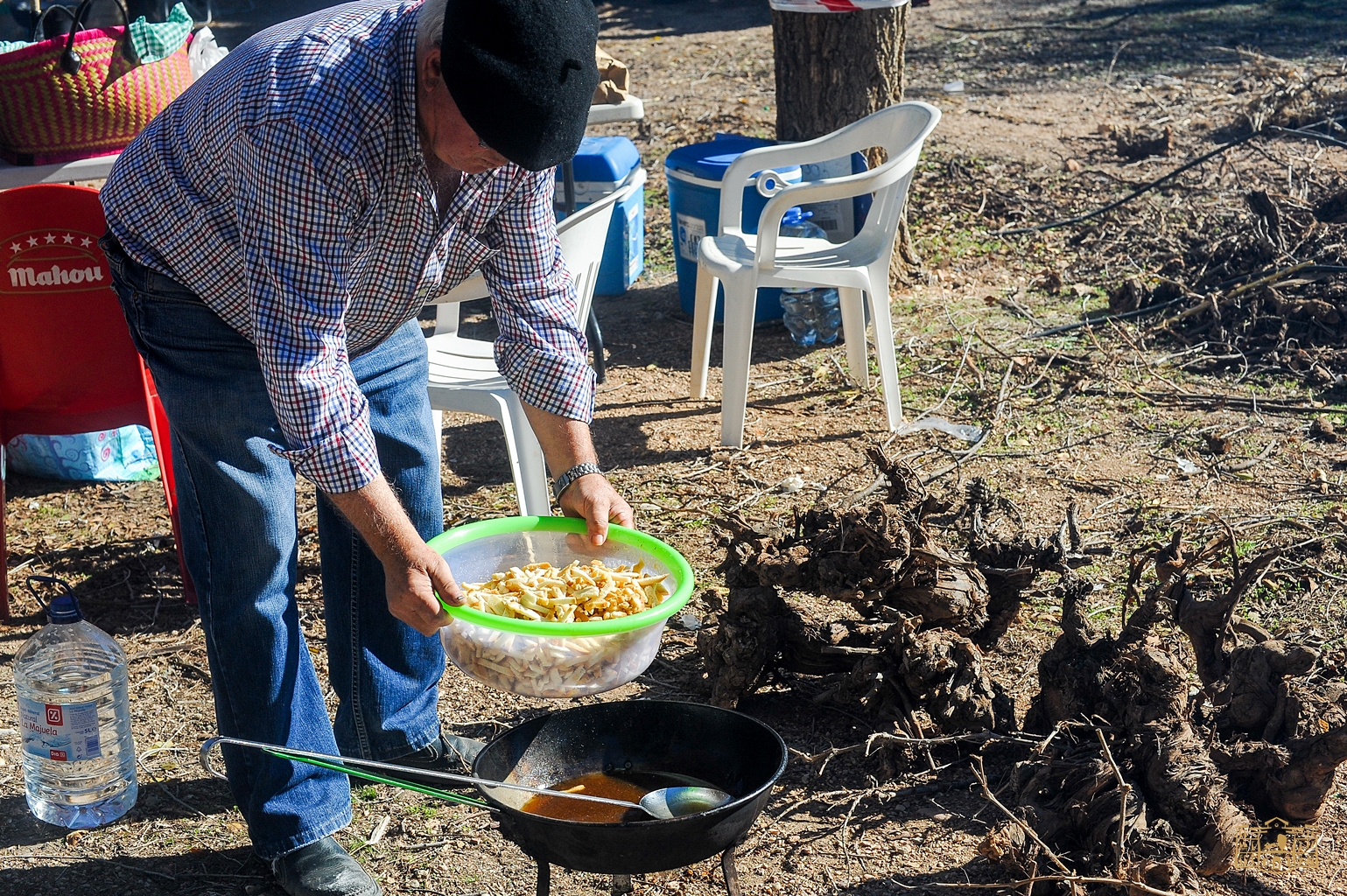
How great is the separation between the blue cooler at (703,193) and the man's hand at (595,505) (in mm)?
3210

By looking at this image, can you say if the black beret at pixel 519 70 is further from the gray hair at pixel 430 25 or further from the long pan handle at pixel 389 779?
the long pan handle at pixel 389 779

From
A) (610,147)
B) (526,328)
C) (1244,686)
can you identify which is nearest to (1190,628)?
(1244,686)

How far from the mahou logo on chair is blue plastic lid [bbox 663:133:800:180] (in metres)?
2.79

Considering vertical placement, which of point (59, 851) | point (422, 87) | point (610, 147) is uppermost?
point (422, 87)

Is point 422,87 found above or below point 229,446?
above

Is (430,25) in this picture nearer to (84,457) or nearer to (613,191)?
(84,457)

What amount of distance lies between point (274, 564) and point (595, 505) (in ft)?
2.08

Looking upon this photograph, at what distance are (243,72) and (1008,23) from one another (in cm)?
1122

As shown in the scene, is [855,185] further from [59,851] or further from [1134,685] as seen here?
[59,851]

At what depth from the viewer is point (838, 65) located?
19.5ft

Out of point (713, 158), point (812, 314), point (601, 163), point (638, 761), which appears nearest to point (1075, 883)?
point (638, 761)

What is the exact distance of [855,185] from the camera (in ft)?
15.0

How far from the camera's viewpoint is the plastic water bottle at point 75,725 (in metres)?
2.76

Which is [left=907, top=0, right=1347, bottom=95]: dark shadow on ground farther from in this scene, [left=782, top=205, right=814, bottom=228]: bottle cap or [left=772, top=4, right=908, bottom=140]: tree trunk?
[left=782, top=205, right=814, bottom=228]: bottle cap
